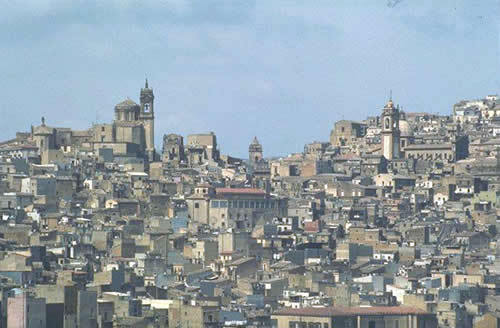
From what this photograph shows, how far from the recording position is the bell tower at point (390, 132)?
351 ft

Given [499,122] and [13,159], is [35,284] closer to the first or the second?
[13,159]

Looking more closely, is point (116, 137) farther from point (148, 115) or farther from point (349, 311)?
point (349, 311)

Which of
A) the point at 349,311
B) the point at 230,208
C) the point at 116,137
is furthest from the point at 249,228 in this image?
the point at 349,311

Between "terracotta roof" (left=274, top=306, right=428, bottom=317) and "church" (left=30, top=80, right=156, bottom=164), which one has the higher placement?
"church" (left=30, top=80, right=156, bottom=164)

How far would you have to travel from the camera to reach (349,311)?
194ft

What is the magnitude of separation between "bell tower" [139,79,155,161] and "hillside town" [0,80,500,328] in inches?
3.1

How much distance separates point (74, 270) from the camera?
206ft

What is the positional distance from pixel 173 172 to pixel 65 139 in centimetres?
713

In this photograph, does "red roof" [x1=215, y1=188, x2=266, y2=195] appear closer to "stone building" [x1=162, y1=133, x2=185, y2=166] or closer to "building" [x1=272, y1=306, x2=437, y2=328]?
"stone building" [x1=162, y1=133, x2=185, y2=166]

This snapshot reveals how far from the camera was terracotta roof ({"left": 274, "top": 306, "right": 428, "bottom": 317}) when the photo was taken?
58.0 metres

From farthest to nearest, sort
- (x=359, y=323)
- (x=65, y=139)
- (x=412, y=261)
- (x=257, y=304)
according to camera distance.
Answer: (x=65, y=139)
(x=412, y=261)
(x=257, y=304)
(x=359, y=323)

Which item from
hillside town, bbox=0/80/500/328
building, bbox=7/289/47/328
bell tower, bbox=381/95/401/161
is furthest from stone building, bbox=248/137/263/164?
building, bbox=7/289/47/328

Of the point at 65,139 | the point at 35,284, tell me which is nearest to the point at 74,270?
the point at 35,284

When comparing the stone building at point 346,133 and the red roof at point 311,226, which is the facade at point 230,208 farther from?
the stone building at point 346,133
